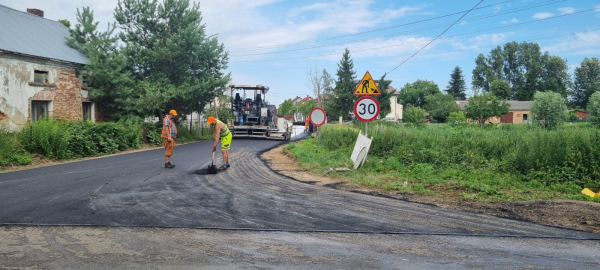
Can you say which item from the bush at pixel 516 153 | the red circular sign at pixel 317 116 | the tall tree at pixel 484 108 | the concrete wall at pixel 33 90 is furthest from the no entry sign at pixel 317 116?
the tall tree at pixel 484 108

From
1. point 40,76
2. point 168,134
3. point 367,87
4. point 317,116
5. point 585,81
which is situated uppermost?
point 585,81

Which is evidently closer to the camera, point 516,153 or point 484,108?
point 516,153

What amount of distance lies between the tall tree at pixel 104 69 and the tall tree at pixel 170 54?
812 millimetres

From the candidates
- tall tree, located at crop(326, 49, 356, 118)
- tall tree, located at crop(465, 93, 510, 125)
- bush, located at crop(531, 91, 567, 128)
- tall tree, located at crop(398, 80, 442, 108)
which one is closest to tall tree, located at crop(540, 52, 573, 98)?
tall tree, located at crop(398, 80, 442, 108)

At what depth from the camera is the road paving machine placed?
89.9 feet

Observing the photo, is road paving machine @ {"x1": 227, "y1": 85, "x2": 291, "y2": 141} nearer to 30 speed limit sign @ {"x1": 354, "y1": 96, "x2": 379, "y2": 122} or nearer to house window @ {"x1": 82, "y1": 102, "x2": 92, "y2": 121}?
house window @ {"x1": 82, "y1": 102, "x2": 92, "y2": 121}

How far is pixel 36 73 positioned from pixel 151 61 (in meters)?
6.46

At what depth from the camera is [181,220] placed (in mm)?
6582

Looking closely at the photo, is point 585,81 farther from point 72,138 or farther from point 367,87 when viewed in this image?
point 72,138

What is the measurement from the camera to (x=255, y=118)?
27.9 meters

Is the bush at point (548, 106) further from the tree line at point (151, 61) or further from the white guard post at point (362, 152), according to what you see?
the white guard post at point (362, 152)

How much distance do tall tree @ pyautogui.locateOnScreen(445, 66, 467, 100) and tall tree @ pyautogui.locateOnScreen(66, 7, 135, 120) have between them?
89448 mm

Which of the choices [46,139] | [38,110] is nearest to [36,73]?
[38,110]

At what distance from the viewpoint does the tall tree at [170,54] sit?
25.6m
